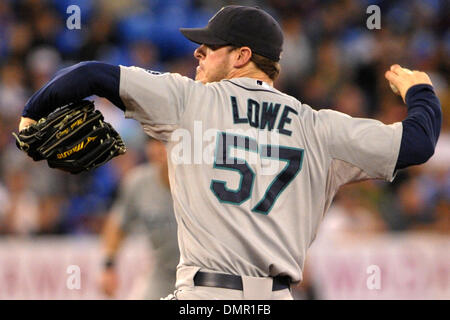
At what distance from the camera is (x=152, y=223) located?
233 inches

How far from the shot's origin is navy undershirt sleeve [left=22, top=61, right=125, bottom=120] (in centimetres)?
296

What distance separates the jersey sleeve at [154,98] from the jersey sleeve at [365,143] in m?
0.62

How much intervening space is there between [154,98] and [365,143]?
869 millimetres

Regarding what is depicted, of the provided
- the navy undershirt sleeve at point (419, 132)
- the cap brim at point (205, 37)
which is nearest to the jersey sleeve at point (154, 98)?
the cap brim at point (205, 37)

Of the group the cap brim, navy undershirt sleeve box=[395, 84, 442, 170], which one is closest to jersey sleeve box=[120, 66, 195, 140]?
the cap brim

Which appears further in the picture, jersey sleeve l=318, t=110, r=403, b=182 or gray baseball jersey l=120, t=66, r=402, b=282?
jersey sleeve l=318, t=110, r=403, b=182

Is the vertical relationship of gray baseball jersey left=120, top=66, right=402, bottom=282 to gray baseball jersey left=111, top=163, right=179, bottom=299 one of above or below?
above

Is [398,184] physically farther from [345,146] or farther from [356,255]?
[345,146]

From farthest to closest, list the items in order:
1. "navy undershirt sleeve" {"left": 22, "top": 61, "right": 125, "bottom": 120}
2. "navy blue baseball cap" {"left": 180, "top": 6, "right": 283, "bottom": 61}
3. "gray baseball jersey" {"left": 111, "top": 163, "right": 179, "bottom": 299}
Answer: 1. "gray baseball jersey" {"left": 111, "top": 163, "right": 179, "bottom": 299}
2. "navy blue baseball cap" {"left": 180, "top": 6, "right": 283, "bottom": 61}
3. "navy undershirt sleeve" {"left": 22, "top": 61, "right": 125, "bottom": 120}

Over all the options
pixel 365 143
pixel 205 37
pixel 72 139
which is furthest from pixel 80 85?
pixel 365 143

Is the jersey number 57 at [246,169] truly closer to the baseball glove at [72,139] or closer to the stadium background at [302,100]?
the baseball glove at [72,139]

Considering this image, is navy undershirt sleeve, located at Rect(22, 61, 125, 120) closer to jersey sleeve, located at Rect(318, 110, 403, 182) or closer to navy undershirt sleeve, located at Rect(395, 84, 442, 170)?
jersey sleeve, located at Rect(318, 110, 403, 182)

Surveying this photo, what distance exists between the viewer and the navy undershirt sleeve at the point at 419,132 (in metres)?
3.13

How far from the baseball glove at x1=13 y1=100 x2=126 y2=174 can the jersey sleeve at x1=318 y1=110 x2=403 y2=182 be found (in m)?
0.88
